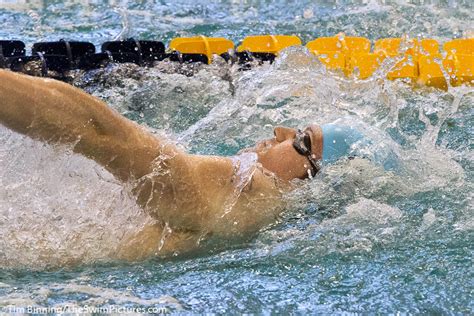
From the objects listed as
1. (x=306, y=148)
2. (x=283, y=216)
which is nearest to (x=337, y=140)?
(x=306, y=148)

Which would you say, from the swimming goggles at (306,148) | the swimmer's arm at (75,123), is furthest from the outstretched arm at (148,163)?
the swimming goggles at (306,148)

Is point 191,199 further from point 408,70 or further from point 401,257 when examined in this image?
point 408,70

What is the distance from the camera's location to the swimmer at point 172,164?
59.0 inches

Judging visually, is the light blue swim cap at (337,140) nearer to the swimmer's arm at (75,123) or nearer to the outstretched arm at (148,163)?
the outstretched arm at (148,163)

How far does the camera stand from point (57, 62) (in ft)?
11.0

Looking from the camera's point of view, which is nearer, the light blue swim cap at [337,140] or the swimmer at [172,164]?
the swimmer at [172,164]

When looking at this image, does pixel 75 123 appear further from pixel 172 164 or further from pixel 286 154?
pixel 286 154

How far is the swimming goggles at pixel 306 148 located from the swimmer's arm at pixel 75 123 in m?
0.62

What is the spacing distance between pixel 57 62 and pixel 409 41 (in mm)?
1752

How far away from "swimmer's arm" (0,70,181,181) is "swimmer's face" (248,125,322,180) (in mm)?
549

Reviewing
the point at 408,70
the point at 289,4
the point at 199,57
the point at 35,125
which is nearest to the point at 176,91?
the point at 199,57

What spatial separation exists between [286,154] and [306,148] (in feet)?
0.23

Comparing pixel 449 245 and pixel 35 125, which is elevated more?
pixel 35 125

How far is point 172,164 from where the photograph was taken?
1.72 meters
